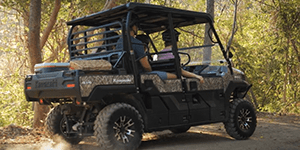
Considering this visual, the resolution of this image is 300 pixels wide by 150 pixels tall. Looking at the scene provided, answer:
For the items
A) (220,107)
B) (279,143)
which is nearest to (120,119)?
(220,107)

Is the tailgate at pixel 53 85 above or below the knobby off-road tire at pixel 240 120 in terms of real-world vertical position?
above

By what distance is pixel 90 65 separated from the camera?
639cm

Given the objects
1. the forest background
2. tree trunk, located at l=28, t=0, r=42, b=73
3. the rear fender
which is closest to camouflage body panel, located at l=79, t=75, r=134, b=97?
the rear fender

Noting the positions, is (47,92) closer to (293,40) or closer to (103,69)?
(103,69)

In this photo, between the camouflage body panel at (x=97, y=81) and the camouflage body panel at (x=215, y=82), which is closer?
the camouflage body panel at (x=97, y=81)

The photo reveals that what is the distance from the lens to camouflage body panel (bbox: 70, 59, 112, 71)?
633 centimetres

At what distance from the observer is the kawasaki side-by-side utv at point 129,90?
6367 millimetres

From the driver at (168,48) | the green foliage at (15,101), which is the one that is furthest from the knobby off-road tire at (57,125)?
the green foliage at (15,101)

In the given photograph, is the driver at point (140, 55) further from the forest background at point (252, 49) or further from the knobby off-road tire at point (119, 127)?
the forest background at point (252, 49)

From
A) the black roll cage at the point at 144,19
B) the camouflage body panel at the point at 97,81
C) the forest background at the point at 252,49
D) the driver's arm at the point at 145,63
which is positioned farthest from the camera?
the forest background at the point at 252,49

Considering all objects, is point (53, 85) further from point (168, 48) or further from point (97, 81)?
point (168, 48)

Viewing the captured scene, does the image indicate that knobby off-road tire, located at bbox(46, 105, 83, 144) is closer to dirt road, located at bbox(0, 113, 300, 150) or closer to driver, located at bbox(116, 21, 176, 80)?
dirt road, located at bbox(0, 113, 300, 150)

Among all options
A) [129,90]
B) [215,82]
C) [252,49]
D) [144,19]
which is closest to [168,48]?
[144,19]

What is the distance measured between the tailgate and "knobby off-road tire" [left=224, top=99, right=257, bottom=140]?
3490mm
